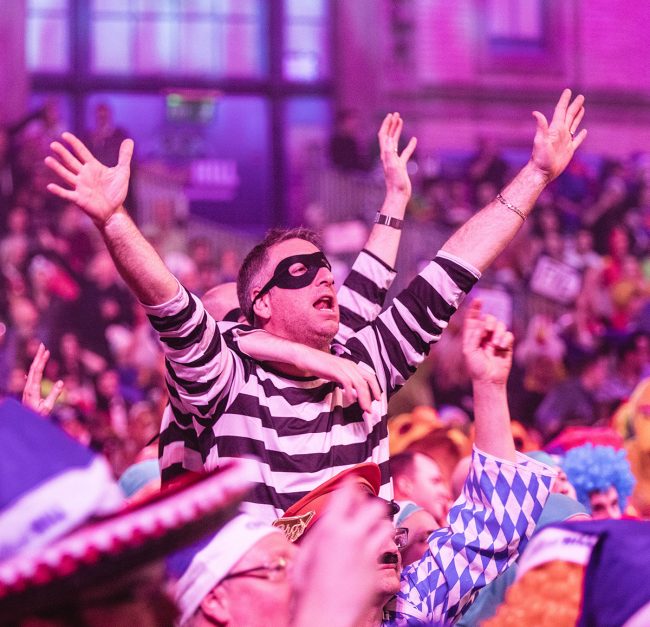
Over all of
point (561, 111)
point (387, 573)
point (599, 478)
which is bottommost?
point (599, 478)

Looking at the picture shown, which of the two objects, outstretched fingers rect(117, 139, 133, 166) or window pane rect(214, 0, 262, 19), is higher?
window pane rect(214, 0, 262, 19)

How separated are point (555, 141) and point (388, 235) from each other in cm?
59

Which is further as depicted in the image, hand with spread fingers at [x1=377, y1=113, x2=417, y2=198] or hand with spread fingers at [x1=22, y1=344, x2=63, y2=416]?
hand with spread fingers at [x1=377, y1=113, x2=417, y2=198]

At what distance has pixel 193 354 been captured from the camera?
9.05 ft

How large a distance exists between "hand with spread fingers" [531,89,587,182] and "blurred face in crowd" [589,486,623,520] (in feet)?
4.61

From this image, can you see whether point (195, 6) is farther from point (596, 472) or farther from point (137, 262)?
point (137, 262)

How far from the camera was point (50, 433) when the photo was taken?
154 centimetres

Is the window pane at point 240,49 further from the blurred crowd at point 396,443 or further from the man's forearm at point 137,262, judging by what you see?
the man's forearm at point 137,262

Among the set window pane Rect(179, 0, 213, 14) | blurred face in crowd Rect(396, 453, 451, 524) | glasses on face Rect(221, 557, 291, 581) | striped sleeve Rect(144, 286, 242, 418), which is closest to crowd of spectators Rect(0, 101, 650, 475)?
window pane Rect(179, 0, 213, 14)

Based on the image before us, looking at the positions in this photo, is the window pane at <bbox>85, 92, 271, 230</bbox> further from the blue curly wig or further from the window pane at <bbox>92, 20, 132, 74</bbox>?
the blue curly wig

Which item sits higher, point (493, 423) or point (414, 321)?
point (414, 321)

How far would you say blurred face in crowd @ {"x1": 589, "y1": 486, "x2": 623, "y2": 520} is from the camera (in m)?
4.26

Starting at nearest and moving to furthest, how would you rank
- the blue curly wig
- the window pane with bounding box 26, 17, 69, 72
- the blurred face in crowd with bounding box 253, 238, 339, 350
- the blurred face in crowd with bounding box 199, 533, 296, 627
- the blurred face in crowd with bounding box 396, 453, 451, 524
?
the blurred face in crowd with bounding box 199, 533, 296, 627, the blurred face in crowd with bounding box 253, 238, 339, 350, the blurred face in crowd with bounding box 396, 453, 451, 524, the blue curly wig, the window pane with bounding box 26, 17, 69, 72

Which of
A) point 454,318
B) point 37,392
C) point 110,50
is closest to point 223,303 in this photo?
point 37,392
